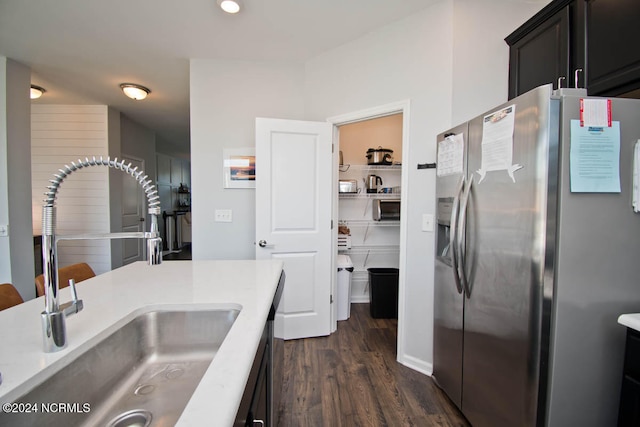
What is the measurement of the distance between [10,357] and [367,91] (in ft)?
8.10

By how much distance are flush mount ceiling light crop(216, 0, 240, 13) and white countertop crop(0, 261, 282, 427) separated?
183 cm

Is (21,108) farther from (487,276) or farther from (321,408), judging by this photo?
(487,276)

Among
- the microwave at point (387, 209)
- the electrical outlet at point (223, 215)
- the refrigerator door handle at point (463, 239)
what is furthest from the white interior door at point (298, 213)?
the refrigerator door handle at point (463, 239)

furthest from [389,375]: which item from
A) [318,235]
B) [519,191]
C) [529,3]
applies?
[529,3]

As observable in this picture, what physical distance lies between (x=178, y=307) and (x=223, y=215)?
1.86 metres

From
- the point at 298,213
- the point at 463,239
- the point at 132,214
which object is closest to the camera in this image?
the point at 463,239

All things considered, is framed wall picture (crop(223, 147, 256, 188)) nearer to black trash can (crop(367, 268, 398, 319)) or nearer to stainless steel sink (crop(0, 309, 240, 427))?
black trash can (crop(367, 268, 398, 319))

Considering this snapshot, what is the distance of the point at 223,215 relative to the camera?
106 inches

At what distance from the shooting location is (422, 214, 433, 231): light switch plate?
1.96 m

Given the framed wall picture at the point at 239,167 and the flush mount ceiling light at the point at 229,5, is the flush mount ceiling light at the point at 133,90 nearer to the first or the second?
the framed wall picture at the point at 239,167

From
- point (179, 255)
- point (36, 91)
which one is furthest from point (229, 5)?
point (179, 255)

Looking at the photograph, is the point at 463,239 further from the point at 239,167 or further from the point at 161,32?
the point at 161,32

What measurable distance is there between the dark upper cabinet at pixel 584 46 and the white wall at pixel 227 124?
1892 mm

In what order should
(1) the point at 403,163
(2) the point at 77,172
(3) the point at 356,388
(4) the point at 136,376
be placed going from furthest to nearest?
(2) the point at 77,172 → (1) the point at 403,163 → (3) the point at 356,388 → (4) the point at 136,376
